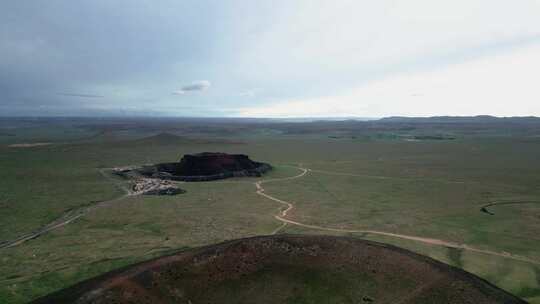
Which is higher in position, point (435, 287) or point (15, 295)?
point (435, 287)

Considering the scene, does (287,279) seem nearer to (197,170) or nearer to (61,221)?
(61,221)

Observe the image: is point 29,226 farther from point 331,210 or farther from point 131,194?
point 331,210

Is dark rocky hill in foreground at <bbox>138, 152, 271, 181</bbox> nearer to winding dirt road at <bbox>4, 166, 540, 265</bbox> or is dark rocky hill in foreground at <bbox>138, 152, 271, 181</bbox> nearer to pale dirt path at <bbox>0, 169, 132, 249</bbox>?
pale dirt path at <bbox>0, 169, 132, 249</bbox>

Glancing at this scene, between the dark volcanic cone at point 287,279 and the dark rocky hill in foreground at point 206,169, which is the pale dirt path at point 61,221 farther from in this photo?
the dark volcanic cone at point 287,279

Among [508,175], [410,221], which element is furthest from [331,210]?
[508,175]

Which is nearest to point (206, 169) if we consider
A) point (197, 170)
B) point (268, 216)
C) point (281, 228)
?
point (197, 170)

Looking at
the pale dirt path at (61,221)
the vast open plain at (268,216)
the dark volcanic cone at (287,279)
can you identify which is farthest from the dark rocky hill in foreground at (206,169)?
the dark volcanic cone at (287,279)

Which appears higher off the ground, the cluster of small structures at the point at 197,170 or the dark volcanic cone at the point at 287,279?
the dark volcanic cone at the point at 287,279
